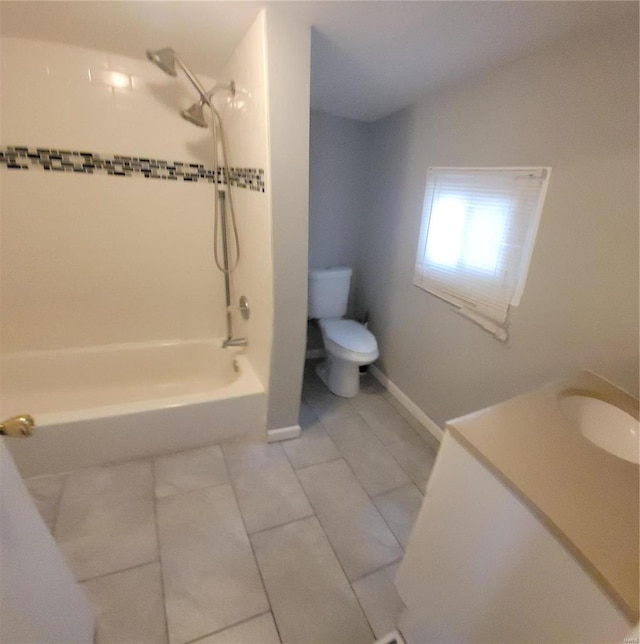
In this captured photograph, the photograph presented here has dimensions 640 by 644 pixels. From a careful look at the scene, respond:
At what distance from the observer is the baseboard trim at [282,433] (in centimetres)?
192

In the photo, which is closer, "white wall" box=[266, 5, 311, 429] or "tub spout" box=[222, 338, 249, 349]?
"white wall" box=[266, 5, 311, 429]

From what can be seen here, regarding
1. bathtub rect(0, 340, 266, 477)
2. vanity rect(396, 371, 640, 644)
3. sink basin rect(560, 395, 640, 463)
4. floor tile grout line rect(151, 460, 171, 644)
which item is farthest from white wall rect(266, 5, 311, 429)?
sink basin rect(560, 395, 640, 463)

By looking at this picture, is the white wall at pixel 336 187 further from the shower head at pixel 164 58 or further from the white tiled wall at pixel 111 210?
the shower head at pixel 164 58

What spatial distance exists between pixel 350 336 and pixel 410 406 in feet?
2.06

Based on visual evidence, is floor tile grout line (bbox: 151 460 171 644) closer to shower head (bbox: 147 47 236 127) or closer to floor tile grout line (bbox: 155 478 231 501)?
floor tile grout line (bbox: 155 478 231 501)

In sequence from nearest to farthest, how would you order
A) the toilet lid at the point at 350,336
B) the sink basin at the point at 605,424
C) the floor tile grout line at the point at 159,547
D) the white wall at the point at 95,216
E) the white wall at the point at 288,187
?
the sink basin at the point at 605,424 → the floor tile grout line at the point at 159,547 → the white wall at the point at 288,187 → the white wall at the point at 95,216 → the toilet lid at the point at 350,336

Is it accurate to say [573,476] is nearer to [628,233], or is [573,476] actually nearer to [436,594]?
[436,594]

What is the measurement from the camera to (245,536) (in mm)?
1420

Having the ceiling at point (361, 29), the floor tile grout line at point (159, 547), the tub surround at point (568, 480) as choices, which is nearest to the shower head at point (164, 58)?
the ceiling at point (361, 29)

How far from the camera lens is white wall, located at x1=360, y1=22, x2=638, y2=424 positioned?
3.58 feet

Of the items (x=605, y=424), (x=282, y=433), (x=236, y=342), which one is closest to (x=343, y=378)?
(x=282, y=433)

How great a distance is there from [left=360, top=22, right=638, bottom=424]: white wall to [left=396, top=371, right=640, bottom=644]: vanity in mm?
304

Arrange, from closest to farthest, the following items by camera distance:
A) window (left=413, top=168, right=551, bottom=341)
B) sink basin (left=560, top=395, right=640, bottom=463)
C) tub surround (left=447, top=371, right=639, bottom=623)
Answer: tub surround (left=447, top=371, right=639, bottom=623)
sink basin (left=560, top=395, right=640, bottom=463)
window (left=413, top=168, right=551, bottom=341)

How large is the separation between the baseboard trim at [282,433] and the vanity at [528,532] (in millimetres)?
1000
